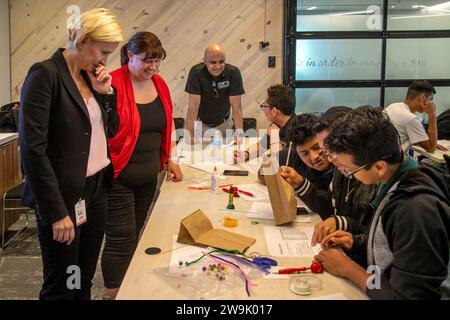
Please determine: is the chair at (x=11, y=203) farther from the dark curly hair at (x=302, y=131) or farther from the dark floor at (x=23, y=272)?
the dark curly hair at (x=302, y=131)

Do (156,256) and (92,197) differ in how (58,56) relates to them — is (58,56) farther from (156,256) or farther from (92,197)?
(156,256)

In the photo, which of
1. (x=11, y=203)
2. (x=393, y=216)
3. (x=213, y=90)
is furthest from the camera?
(x=213, y=90)

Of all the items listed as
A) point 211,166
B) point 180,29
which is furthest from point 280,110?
point 180,29

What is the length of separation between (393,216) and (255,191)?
124cm

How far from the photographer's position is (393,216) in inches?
49.1

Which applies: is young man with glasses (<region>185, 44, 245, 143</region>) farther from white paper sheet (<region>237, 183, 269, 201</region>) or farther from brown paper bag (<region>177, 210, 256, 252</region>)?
brown paper bag (<region>177, 210, 256, 252</region>)

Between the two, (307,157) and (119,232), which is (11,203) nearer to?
(119,232)

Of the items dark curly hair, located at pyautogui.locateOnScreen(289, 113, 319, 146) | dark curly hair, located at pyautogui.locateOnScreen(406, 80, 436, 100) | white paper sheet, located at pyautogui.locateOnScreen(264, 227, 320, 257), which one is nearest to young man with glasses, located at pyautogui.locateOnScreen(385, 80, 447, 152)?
dark curly hair, located at pyautogui.locateOnScreen(406, 80, 436, 100)

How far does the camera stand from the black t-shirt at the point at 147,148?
7.59 ft

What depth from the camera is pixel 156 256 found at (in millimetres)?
1578

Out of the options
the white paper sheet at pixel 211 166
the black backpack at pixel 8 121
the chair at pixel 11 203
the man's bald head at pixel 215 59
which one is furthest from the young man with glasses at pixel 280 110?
the black backpack at pixel 8 121

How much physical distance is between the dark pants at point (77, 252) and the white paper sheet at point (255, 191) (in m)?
0.73

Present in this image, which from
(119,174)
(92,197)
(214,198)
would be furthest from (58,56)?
(214,198)

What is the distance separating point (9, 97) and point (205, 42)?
2.29 m
